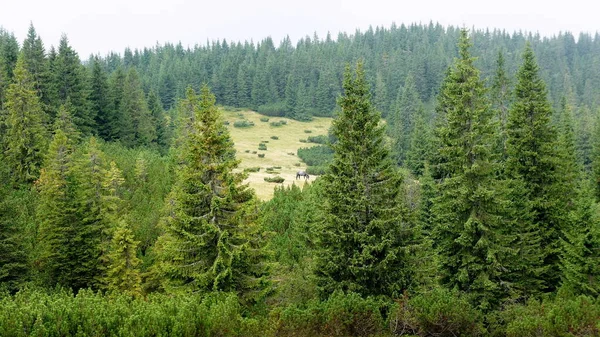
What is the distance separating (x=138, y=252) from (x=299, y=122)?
314 feet

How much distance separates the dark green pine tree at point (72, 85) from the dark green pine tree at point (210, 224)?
139 feet

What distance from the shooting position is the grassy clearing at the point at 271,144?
206 feet

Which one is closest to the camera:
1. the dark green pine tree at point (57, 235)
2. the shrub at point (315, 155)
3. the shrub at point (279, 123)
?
the dark green pine tree at point (57, 235)

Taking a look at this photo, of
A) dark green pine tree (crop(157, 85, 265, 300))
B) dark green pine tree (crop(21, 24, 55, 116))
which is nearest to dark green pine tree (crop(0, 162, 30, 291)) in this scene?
dark green pine tree (crop(157, 85, 265, 300))

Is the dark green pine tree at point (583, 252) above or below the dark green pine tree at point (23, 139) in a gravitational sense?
below

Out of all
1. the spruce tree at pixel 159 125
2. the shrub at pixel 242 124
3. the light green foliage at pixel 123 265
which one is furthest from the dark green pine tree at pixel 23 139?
the shrub at pixel 242 124

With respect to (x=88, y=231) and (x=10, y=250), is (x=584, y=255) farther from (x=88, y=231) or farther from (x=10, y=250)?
(x=10, y=250)

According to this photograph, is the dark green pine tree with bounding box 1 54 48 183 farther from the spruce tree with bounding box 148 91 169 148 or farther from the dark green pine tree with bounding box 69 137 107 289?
the spruce tree with bounding box 148 91 169 148

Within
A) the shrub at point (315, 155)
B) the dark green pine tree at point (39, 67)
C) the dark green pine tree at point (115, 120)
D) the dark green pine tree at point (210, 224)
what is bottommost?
the shrub at point (315, 155)

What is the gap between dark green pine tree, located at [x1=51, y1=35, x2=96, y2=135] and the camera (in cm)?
5541

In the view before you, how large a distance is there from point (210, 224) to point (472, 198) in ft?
33.8

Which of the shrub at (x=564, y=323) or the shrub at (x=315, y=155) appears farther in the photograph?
the shrub at (x=315, y=155)

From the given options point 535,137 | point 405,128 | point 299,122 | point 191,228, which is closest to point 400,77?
point 299,122

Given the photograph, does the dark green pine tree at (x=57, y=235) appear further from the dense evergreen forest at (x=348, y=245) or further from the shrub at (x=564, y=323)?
the shrub at (x=564, y=323)
